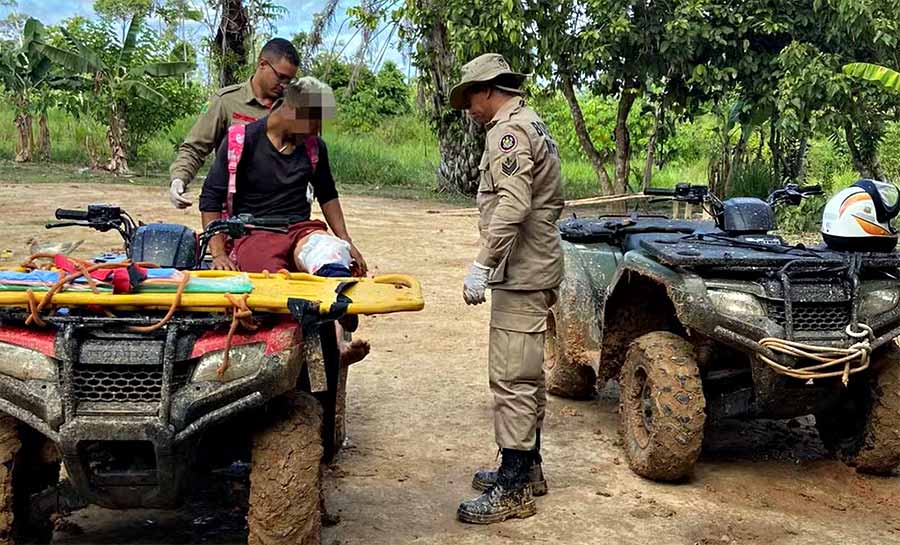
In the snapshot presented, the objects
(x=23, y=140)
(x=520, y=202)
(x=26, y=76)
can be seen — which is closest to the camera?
(x=520, y=202)

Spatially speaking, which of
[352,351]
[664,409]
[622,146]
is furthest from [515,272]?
[622,146]

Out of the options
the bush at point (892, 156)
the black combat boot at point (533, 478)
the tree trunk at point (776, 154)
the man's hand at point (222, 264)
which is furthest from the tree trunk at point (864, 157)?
the man's hand at point (222, 264)

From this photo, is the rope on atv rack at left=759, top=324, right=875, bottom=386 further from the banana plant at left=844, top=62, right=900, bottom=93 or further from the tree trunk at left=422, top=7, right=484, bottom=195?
the tree trunk at left=422, top=7, right=484, bottom=195

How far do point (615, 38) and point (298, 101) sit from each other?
9.90m

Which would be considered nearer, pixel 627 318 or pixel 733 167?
pixel 627 318

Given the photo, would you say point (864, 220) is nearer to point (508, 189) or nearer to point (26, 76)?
point (508, 189)

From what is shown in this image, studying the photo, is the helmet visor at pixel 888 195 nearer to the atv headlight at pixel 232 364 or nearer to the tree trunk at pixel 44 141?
the atv headlight at pixel 232 364

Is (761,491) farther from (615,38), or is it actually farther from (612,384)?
(615,38)

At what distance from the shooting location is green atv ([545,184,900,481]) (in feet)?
14.1

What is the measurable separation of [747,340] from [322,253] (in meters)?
1.70

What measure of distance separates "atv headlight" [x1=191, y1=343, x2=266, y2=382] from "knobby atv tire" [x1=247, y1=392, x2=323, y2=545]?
A: 280mm

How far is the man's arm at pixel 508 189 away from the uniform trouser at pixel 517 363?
26cm

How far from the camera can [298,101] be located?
4.27 m

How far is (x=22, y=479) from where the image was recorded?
3.52m
